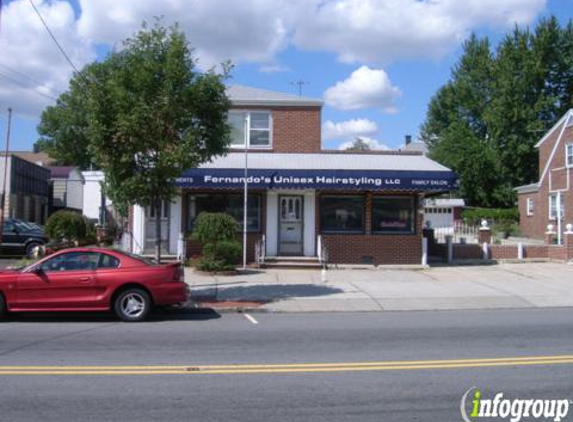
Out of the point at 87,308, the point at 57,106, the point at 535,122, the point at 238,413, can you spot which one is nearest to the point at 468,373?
the point at 238,413

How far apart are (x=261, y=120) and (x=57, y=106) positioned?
48.3m

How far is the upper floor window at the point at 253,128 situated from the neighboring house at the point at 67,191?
28.2 meters

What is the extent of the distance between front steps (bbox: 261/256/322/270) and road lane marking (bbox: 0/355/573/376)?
12520 mm

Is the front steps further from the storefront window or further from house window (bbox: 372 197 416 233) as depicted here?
house window (bbox: 372 197 416 233)

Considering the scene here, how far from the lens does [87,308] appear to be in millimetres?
11438

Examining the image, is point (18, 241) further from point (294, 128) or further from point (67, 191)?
point (67, 191)

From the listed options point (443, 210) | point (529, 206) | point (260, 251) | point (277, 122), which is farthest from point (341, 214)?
point (443, 210)

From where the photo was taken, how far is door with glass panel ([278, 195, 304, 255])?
21.8 metres

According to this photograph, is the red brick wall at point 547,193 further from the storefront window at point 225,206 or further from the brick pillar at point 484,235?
the storefront window at point 225,206

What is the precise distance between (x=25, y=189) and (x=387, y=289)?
3119 centimetres

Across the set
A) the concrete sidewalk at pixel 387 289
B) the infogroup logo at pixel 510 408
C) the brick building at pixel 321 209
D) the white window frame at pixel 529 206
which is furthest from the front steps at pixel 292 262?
the white window frame at pixel 529 206

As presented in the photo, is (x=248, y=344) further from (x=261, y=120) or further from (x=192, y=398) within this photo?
(x=261, y=120)

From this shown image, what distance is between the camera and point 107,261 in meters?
11.7

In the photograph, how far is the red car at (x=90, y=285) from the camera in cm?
1138
